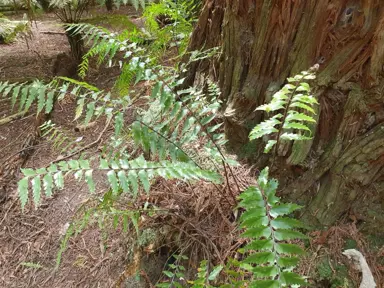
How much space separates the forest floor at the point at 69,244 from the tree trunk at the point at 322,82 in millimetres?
221

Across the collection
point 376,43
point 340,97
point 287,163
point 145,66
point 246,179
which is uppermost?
point 376,43

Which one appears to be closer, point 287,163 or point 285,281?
point 285,281

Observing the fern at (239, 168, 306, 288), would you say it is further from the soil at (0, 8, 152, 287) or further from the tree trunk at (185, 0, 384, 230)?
the soil at (0, 8, 152, 287)

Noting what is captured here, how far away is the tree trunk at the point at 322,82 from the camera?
159 centimetres

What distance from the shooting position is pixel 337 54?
165cm

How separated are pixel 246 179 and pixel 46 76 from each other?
2978mm

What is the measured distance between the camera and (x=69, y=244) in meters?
2.43

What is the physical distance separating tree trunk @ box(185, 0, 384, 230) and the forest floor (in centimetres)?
22

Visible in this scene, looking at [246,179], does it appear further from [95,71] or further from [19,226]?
[95,71]

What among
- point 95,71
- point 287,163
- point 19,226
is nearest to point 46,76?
point 95,71

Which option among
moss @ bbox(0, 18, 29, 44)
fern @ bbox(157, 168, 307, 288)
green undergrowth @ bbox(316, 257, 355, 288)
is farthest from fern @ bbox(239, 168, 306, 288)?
moss @ bbox(0, 18, 29, 44)

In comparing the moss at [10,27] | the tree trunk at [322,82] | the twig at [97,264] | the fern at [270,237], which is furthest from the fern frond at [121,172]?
the moss at [10,27]

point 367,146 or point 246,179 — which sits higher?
point 367,146

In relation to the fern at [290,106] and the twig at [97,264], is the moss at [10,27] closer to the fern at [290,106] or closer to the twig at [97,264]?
the twig at [97,264]
